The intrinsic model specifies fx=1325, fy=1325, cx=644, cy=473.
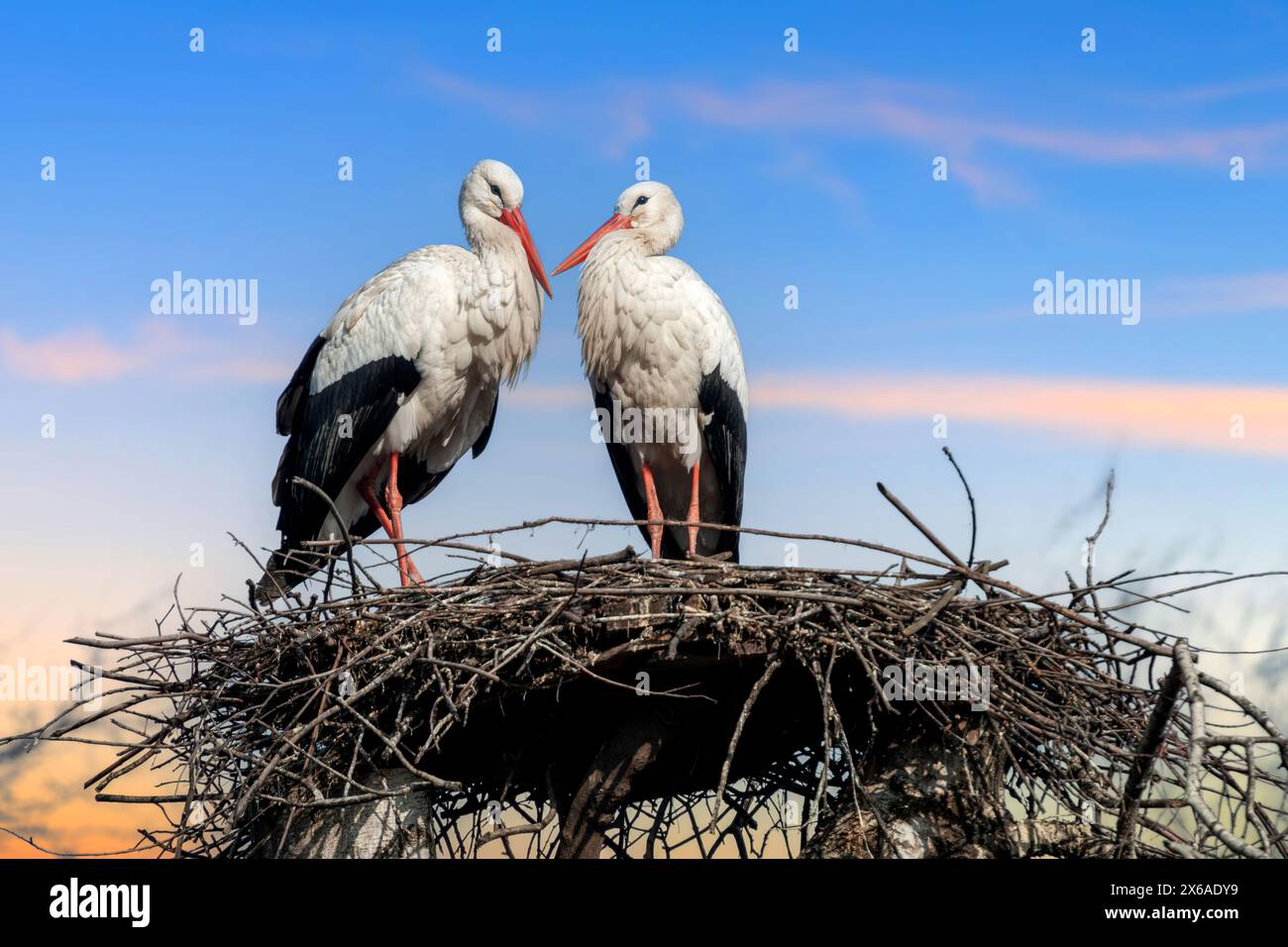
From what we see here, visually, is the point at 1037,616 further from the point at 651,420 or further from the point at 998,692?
the point at 651,420

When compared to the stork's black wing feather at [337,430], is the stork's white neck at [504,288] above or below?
above

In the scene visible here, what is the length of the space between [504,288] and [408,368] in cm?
58

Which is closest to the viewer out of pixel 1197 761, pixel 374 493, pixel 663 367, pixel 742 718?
pixel 1197 761

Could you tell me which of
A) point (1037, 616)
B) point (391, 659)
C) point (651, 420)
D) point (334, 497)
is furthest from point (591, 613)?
point (334, 497)

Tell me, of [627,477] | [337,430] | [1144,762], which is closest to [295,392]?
[337,430]

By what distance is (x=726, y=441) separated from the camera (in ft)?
20.4

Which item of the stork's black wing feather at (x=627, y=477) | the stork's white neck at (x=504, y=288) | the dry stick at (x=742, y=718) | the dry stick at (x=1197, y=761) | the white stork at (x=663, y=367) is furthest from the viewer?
the stork's black wing feather at (x=627, y=477)

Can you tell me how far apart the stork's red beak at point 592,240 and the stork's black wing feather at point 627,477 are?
23.6 inches

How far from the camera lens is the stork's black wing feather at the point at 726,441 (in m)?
6.10

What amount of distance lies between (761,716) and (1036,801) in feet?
3.10

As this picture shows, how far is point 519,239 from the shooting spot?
20.5ft

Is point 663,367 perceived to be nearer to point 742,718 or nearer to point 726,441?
point 726,441

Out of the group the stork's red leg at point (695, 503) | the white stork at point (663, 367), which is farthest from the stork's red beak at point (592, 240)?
the stork's red leg at point (695, 503)

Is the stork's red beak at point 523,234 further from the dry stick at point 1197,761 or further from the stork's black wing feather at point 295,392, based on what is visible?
the dry stick at point 1197,761
